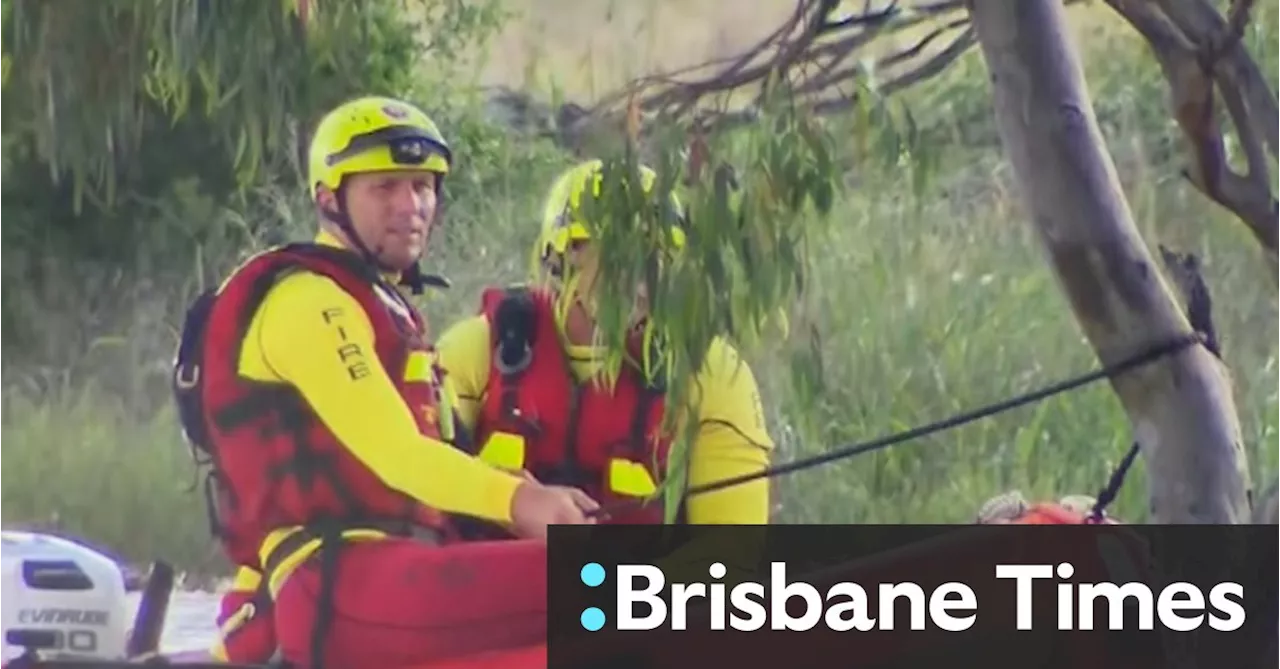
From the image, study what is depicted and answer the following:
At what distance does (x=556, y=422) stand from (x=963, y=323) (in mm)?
550

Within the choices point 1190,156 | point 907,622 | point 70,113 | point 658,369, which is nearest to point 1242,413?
point 1190,156

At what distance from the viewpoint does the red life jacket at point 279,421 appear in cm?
250

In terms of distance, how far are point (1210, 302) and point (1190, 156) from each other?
0.19 meters

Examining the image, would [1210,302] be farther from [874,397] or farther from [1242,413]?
[874,397]

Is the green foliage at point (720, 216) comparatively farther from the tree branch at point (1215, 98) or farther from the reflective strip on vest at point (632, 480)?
the tree branch at point (1215, 98)

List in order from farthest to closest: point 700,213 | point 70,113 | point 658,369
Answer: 1. point 70,113
2. point 658,369
3. point 700,213

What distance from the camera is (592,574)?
254 centimetres

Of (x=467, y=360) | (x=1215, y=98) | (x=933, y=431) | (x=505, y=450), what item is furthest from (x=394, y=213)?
(x=1215, y=98)

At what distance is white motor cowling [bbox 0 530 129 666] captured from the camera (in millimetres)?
2613

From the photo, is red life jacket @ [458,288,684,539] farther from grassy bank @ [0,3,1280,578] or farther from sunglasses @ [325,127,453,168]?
sunglasses @ [325,127,453,168]

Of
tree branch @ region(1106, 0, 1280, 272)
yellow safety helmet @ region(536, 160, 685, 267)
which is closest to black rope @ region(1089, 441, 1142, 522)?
tree branch @ region(1106, 0, 1280, 272)

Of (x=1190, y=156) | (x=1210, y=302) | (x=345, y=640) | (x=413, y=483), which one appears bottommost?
(x=345, y=640)

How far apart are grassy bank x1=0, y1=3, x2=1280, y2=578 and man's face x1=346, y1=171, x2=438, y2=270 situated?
0.03 meters

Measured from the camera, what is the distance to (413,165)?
2.58 m
